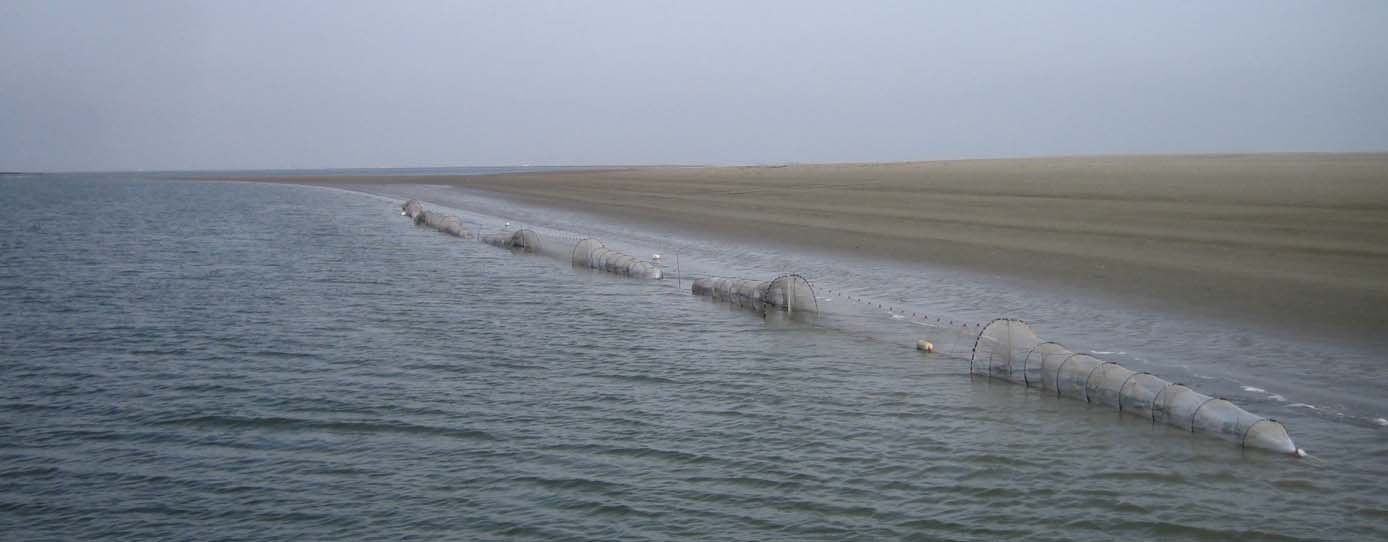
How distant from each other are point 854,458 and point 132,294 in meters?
24.6

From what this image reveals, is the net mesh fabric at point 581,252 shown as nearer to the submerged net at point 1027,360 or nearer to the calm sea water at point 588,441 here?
the submerged net at point 1027,360

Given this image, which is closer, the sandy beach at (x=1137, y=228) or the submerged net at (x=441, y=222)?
the sandy beach at (x=1137, y=228)

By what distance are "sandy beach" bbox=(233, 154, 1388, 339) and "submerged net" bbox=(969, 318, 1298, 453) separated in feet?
20.2

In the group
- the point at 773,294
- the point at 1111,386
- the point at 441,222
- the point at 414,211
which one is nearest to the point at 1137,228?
the point at 773,294

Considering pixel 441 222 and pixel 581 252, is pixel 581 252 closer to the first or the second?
pixel 581 252

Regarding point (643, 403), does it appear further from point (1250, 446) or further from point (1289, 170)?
point (1289, 170)

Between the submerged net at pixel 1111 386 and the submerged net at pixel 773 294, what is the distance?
248 inches

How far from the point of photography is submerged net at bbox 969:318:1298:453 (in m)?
13.4

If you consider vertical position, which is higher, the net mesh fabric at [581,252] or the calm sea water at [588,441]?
the net mesh fabric at [581,252]

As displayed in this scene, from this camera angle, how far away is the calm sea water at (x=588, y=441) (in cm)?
1157

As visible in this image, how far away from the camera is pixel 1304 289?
22453 millimetres

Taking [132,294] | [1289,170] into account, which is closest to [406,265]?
[132,294]

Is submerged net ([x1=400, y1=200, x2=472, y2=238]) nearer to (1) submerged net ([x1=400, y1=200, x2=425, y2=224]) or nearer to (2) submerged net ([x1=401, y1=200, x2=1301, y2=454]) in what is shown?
(1) submerged net ([x1=400, y1=200, x2=425, y2=224])

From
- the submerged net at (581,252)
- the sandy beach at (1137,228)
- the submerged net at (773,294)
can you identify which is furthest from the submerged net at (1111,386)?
the submerged net at (581,252)
